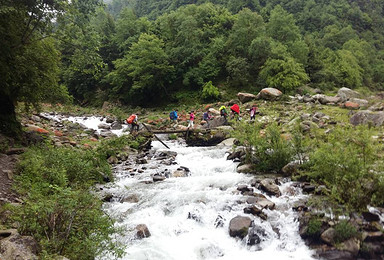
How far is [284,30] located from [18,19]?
36.5 meters

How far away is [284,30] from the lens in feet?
125

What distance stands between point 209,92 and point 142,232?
29678 mm

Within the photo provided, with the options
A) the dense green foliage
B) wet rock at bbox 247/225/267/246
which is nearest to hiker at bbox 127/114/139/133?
the dense green foliage

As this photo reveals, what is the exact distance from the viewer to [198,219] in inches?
284

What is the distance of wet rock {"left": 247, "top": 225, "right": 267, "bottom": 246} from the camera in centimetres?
614

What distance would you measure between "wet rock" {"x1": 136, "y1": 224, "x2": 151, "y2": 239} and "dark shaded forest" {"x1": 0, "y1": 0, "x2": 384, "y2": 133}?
7126mm

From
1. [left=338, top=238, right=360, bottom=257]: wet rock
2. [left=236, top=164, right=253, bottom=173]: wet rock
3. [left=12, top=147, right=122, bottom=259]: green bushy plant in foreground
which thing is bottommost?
[left=236, top=164, right=253, bottom=173]: wet rock

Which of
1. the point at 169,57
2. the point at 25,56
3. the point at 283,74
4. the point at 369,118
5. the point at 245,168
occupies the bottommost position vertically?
the point at 245,168

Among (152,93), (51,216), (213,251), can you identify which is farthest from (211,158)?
(152,93)

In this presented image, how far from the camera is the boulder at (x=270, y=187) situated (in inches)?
317

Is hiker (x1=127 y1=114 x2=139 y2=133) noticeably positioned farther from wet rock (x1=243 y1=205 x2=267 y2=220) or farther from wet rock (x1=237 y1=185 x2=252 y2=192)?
wet rock (x1=243 y1=205 x2=267 y2=220)

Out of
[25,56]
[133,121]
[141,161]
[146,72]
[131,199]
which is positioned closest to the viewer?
[131,199]

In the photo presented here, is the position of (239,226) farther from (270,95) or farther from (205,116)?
(270,95)

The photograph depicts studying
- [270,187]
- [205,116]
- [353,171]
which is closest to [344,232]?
[353,171]
